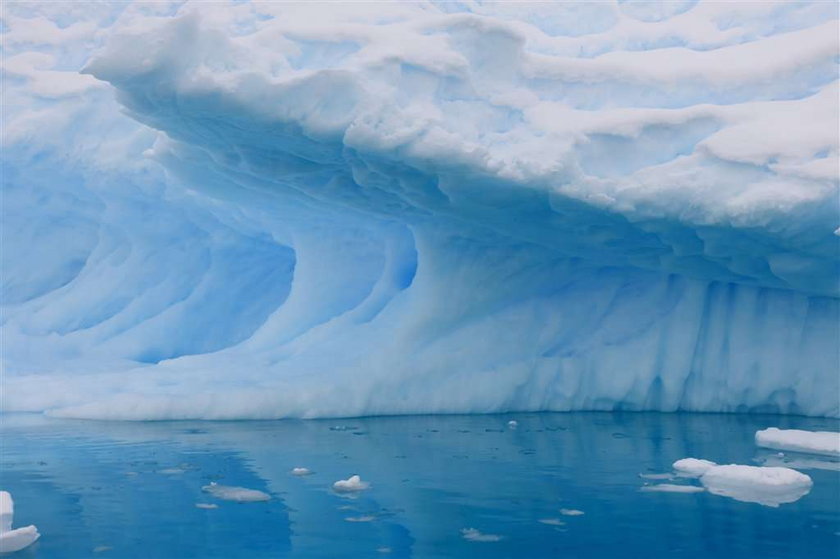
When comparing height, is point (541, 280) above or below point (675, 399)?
above

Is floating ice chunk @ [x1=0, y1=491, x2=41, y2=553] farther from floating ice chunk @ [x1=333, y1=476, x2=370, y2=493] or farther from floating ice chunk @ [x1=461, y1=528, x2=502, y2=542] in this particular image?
floating ice chunk @ [x1=461, y1=528, x2=502, y2=542]

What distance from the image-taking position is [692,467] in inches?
263

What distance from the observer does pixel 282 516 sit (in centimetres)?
539

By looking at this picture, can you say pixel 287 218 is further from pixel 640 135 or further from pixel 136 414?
pixel 640 135

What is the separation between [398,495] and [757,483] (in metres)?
2.06

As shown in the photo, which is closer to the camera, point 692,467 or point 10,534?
point 10,534

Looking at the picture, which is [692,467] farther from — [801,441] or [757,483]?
[801,441]

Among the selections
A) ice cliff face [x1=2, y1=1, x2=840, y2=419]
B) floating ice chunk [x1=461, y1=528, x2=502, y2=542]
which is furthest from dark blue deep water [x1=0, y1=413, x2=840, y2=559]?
ice cliff face [x1=2, y1=1, x2=840, y2=419]

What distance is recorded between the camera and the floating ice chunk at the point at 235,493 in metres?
5.79

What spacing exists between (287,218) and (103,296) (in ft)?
14.8

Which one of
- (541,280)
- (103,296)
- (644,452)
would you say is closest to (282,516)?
(644,452)

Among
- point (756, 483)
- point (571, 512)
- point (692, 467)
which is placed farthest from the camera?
point (692, 467)

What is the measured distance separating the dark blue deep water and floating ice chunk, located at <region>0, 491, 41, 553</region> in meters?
0.06

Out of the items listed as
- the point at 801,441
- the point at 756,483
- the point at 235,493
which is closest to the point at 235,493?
the point at 235,493
